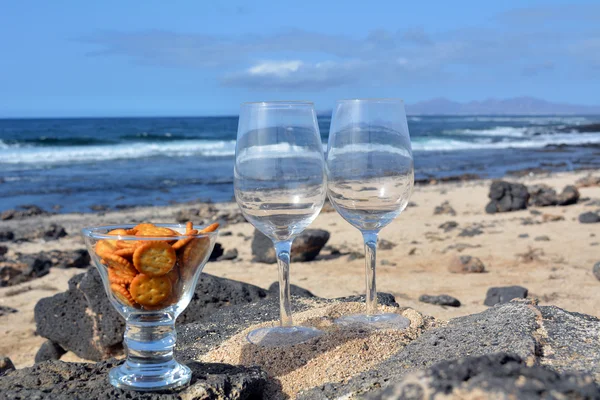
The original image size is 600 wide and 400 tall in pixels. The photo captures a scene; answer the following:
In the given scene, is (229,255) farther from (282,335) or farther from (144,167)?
(144,167)

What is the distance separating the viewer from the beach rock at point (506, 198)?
9867 mm

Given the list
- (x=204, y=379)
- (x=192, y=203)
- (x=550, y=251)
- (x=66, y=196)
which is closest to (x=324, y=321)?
(x=204, y=379)

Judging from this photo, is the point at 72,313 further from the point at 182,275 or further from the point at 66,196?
the point at 66,196

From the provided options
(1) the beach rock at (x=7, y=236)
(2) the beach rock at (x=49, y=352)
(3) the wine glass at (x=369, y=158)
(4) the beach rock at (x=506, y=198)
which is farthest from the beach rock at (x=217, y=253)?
(3) the wine glass at (x=369, y=158)

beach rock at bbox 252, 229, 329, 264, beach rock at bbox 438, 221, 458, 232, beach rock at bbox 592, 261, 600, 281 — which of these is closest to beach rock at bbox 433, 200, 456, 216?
beach rock at bbox 438, 221, 458, 232

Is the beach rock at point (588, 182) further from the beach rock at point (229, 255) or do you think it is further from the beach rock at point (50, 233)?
the beach rock at point (50, 233)

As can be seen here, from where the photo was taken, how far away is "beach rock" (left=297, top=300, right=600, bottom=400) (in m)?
1.47

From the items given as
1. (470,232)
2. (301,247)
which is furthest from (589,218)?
(301,247)

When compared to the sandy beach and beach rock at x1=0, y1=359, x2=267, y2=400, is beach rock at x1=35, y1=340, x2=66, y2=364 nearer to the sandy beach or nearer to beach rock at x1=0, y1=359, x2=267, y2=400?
the sandy beach

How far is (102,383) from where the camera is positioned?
1.54m

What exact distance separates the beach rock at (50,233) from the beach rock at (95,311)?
5.08 meters

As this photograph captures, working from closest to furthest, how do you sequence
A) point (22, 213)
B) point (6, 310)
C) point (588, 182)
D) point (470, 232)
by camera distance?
point (6, 310), point (470, 232), point (22, 213), point (588, 182)

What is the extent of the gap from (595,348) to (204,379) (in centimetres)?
93

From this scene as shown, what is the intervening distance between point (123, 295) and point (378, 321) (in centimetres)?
86
